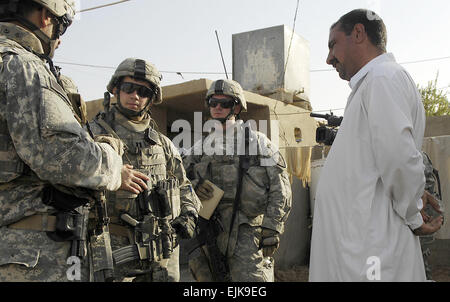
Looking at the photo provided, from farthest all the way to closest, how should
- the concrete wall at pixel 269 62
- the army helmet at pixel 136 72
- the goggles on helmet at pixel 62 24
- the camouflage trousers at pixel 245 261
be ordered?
the concrete wall at pixel 269 62, the camouflage trousers at pixel 245 261, the army helmet at pixel 136 72, the goggles on helmet at pixel 62 24

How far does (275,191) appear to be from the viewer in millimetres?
4023

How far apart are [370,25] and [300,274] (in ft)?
17.8

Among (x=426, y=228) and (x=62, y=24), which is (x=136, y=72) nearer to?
(x=62, y=24)

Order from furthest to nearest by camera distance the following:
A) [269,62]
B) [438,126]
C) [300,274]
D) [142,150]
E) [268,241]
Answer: [269,62] < [438,126] < [300,274] < [268,241] < [142,150]

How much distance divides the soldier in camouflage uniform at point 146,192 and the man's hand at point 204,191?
1.32ft

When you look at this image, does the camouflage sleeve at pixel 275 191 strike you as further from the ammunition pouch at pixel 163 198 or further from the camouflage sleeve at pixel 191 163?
the ammunition pouch at pixel 163 198

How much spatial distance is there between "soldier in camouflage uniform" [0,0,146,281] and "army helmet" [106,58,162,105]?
1359mm

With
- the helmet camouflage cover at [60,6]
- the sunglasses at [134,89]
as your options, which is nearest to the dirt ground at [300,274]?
the sunglasses at [134,89]

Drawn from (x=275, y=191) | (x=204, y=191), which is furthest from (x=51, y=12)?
(x=275, y=191)

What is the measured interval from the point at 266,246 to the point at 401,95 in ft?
7.87

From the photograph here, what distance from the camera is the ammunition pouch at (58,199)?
1.89 m
